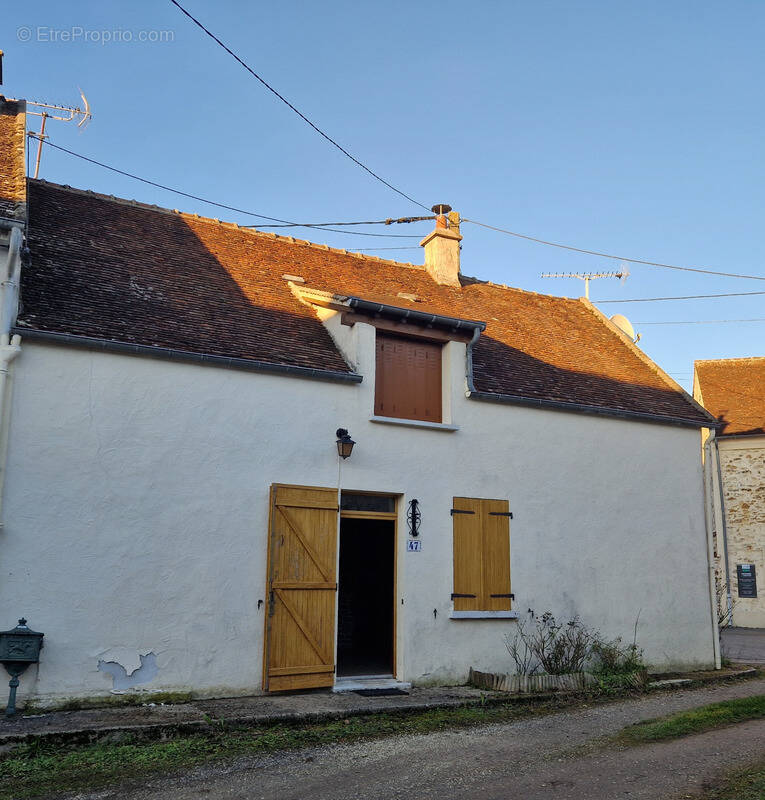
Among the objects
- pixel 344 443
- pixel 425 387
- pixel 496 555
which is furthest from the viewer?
pixel 425 387

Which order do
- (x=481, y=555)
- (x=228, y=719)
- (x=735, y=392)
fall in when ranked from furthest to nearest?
(x=735, y=392) → (x=481, y=555) → (x=228, y=719)

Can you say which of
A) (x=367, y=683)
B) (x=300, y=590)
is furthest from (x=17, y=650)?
(x=367, y=683)

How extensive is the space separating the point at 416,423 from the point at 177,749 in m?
5.37

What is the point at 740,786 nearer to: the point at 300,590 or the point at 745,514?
the point at 300,590

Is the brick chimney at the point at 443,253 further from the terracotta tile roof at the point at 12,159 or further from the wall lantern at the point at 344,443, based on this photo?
the terracotta tile roof at the point at 12,159

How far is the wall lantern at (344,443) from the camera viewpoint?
10109mm

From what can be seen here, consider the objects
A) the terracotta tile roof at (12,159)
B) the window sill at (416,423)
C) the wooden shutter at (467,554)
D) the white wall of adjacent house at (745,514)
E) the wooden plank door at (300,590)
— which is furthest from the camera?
the white wall of adjacent house at (745,514)

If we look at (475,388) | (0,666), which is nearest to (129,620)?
(0,666)

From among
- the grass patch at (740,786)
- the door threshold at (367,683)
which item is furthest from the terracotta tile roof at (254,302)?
the grass patch at (740,786)

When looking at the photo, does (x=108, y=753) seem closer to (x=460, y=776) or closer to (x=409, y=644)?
(x=460, y=776)

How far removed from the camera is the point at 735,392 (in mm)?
24750

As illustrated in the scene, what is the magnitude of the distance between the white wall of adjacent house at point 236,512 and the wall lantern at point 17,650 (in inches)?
7.9

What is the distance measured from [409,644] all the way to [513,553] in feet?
7.07

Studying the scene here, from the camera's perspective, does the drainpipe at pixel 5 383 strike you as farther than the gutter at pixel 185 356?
No
